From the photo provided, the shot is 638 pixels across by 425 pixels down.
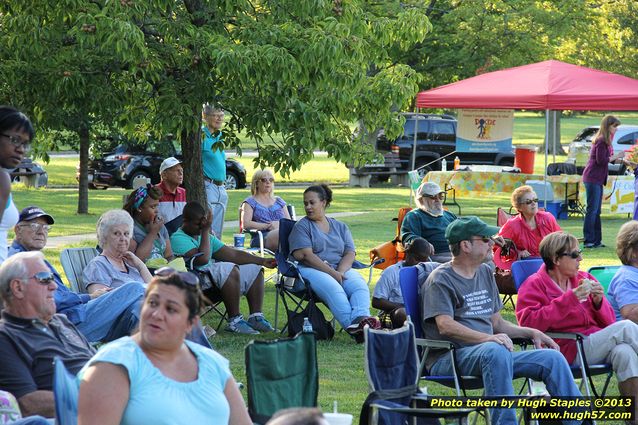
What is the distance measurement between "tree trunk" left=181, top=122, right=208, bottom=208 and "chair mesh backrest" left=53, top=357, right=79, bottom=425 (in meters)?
6.90

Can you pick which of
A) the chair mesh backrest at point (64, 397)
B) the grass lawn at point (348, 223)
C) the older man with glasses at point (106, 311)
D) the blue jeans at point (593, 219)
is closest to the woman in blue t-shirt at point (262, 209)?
the grass lawn at point (348, 223)

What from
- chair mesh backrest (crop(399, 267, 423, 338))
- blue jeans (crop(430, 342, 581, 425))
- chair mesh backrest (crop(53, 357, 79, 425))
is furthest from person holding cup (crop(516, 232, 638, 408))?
chair mesh backrest (crop(53, 357, 79, 425))

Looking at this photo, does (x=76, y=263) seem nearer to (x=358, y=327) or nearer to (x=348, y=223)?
(x=358, y=327)

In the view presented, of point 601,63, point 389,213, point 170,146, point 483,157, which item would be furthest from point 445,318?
point 601,63

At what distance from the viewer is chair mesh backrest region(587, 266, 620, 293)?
24.9 feet

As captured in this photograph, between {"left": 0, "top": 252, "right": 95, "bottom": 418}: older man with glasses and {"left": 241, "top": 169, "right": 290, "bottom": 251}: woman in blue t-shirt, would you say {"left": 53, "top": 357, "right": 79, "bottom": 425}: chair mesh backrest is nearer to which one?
{"left": 0, "top": 252, "right": 95, "bottom": 418}: older man with glasses

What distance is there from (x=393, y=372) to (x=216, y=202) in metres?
6.51

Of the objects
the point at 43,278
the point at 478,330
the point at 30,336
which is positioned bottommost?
the point at 478,330

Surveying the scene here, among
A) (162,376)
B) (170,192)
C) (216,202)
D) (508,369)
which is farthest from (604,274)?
(216,202)

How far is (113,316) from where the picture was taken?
6766 mm

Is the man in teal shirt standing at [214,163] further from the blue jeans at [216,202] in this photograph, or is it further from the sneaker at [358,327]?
the sneaker at [358,327]

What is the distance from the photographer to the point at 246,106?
9.73m

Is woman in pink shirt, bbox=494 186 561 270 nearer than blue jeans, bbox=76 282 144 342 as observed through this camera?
No

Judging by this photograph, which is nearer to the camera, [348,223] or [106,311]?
[106,311]
